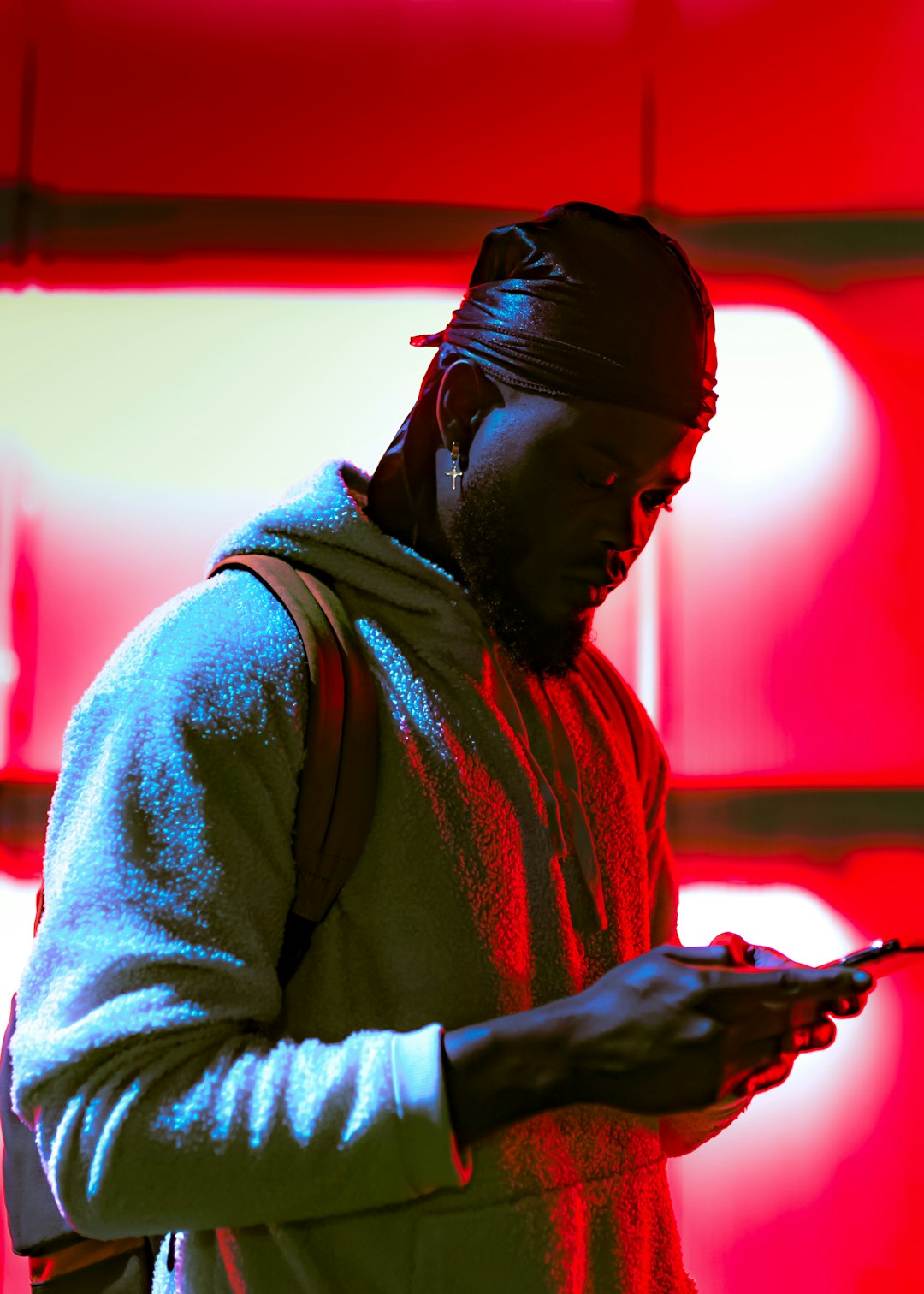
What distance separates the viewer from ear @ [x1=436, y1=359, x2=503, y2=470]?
956 millimetres

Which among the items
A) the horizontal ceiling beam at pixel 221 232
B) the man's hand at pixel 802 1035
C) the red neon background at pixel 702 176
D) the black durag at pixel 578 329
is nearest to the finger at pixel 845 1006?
the man's hand at pixel 802 1035

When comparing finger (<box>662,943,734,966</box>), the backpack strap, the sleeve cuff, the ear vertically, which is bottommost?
the sleeve cuff

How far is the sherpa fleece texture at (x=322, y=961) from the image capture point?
0.68 m

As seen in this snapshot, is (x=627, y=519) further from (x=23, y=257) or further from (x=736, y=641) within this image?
A: (x=23, y=257)

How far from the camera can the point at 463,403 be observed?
96 centimetres

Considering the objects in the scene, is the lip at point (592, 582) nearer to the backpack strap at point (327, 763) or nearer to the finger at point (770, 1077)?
the backpack strap at point (327, 763)

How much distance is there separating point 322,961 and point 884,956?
1.21 ft

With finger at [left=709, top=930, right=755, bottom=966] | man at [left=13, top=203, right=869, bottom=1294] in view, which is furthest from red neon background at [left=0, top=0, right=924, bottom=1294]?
finger at [left=709, top=930, right=755, bottom=966]

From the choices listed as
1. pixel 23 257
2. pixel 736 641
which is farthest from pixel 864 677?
pixel 23 257

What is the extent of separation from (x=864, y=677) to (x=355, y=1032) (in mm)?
1062

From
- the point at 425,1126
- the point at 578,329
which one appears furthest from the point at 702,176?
the point at 425,1126

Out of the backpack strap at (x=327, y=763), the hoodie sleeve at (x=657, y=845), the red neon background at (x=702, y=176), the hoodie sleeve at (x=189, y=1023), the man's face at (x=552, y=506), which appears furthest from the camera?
the red neon background at (x=702, y=176)

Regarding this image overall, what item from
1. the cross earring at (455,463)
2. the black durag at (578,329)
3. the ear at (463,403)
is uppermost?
the black durag at (578,329)

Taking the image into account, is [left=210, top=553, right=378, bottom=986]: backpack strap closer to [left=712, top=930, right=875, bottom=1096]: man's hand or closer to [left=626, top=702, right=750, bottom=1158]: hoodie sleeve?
[left=712, top=930, right=875, bottom=1096]: man's hand
